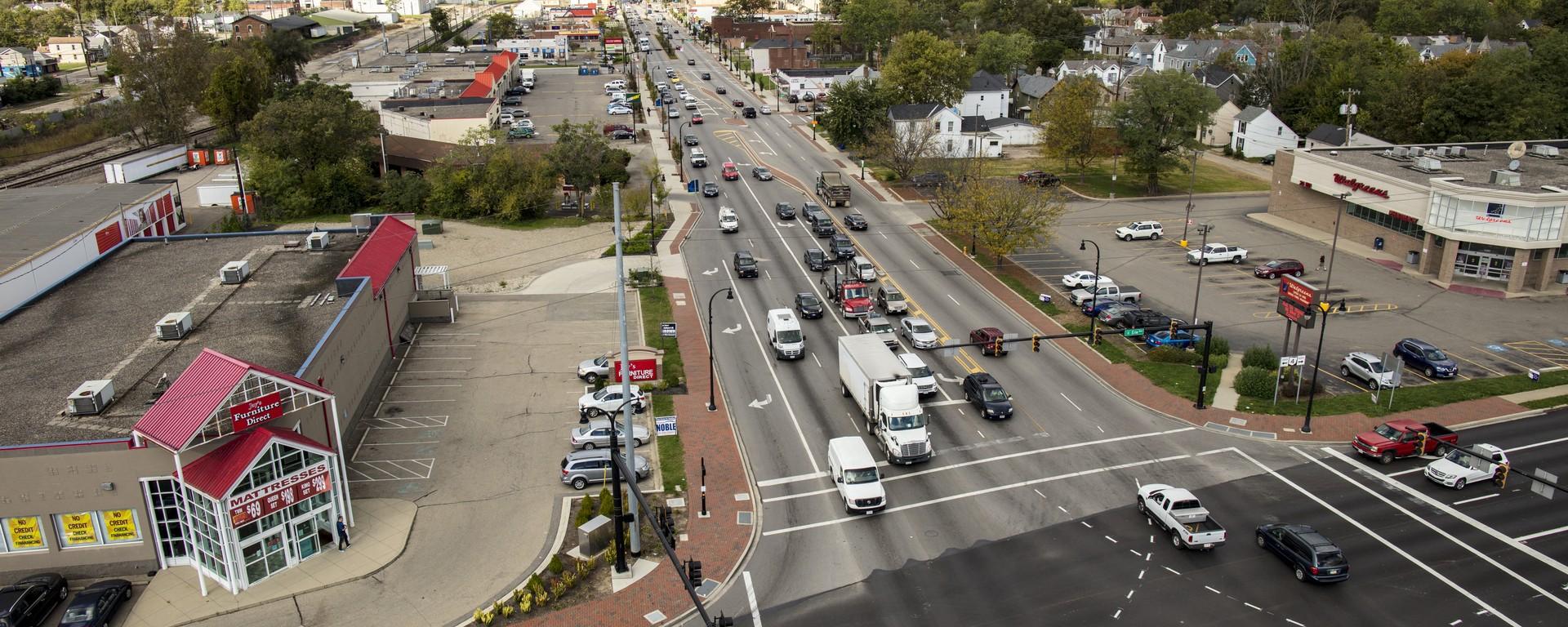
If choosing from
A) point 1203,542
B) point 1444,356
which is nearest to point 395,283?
point 1203,542

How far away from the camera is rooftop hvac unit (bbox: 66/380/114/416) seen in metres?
34.5

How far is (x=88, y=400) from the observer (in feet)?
113

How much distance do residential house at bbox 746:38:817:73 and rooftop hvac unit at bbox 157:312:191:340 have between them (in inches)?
5460

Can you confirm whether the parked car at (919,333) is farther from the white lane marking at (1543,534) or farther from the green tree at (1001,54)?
the green tree at (1001,54)

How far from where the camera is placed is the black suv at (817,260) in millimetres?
67925

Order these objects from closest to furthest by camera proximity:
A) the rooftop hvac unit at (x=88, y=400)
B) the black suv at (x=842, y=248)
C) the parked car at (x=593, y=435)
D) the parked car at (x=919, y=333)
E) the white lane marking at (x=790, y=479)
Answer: the rooftop hvac unit at (x=88, y=400)
the white lane marking at (x=790, y=479)
the parked car at (x=593, y=435)
the parked car at (x=919, y=333)
the black suv at (x=842, y=248)

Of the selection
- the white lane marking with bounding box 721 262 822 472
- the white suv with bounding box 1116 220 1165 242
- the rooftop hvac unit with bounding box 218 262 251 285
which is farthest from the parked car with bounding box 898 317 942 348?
the rooftop hvac unit with bounding box 218 262 251 285

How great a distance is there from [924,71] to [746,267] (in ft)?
180

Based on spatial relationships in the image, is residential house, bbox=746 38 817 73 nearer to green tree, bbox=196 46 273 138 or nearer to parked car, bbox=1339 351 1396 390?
green tree, bbox=196 46 273 138

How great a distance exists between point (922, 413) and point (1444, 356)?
2811cm

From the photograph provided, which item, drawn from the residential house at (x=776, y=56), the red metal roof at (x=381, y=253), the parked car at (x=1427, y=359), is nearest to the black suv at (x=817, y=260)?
the red metal roof at (x=381, y=253)

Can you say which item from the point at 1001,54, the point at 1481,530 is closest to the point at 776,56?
the point at 1001,54

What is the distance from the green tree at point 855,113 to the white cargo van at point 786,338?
53840mm

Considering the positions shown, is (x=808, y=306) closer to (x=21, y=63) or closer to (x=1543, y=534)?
(x=1543, y=534)
